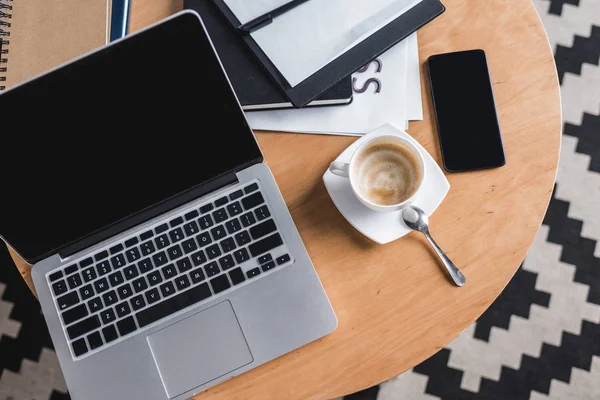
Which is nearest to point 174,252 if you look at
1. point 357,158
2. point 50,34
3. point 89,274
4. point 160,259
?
point 160,259

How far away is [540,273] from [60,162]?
1210 millimetres

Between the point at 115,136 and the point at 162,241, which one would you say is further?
the point at 162,241

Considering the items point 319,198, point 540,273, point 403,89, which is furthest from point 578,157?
point 319,198

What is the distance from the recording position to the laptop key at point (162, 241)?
79 cm

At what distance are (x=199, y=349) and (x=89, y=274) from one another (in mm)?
195

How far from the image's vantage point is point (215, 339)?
78 cm

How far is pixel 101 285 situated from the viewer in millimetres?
788

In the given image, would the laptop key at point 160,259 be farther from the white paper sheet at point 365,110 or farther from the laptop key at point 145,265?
the white paper sheet at point 365,110

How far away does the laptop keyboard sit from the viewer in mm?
783

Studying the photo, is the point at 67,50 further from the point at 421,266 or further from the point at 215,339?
the point at 421,266

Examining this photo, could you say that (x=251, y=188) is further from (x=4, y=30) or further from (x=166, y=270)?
(x=4, y=30)

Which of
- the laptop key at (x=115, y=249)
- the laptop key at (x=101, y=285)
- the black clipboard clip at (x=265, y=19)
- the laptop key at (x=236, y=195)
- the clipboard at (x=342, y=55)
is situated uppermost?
the black clipboard clip at (x=265, y=19)

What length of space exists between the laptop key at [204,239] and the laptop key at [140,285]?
0.10m

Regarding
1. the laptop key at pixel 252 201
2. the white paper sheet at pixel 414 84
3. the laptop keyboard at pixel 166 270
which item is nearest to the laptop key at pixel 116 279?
the laptop keyboard at pixel 166 270
